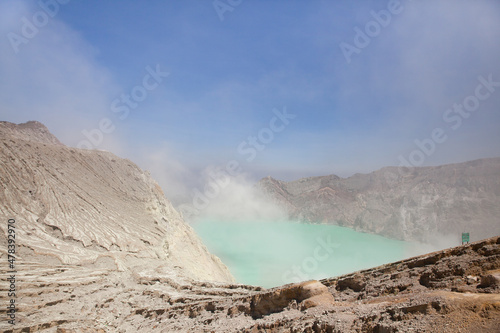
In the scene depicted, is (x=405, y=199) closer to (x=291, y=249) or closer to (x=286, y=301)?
(x=291, y=249)

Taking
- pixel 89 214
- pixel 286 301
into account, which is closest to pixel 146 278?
pixel 89 214

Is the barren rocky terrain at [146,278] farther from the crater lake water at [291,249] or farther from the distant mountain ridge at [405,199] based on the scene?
the distant mountain ridge at [405,199]

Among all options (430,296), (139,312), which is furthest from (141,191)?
(430,296)

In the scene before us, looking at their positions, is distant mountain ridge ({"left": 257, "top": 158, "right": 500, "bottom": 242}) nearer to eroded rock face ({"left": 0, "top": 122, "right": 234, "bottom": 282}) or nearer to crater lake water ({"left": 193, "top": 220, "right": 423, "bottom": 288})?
crater lake water ({"left": 193, "top": 220, "right": 423, "bottom": 288})

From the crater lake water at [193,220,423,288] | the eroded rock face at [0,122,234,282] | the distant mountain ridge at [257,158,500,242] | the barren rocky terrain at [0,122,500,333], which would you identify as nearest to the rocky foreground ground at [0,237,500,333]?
the barren rocky terrain at [0,122,500,333]

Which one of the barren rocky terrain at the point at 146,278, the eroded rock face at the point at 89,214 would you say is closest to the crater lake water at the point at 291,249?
the eroded rock face at the point at 89,214
